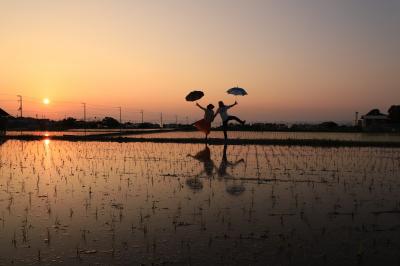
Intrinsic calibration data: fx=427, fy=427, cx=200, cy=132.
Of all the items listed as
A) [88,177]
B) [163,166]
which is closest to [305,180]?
[163,166]

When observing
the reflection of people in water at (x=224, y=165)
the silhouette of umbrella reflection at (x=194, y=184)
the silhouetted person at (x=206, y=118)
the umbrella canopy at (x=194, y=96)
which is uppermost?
the umbrella canopy at (x=194, y=96)

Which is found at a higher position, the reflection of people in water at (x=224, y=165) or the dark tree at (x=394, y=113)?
the dark tree at (x=394, y=113)

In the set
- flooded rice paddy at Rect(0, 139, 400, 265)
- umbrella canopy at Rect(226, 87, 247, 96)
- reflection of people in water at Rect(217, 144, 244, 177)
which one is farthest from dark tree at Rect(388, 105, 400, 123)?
flooded rice paddy at Rect(0, 139, 400, 265)

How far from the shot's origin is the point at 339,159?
13156 mm

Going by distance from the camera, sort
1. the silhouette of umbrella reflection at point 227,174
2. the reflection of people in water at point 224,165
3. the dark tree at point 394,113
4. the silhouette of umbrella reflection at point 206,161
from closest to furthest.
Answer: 1. the silhouette of umbrella reflection at point 227,174
2. the reflection of people in water at point 224,165
3. the silhouette of umbrella reflection at point 206,161
4. the dark tree at point 394,113

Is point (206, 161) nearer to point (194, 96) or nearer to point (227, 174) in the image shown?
point (227, 174)

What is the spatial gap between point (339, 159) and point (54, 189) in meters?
8.70

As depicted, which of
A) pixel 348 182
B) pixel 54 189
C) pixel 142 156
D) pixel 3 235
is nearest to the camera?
pixel 3 235

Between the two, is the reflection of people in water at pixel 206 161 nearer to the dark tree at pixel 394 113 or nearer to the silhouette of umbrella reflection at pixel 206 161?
the silhouette of umbrella reflection at pixel 206 161

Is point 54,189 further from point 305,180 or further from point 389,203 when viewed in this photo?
point 389,203

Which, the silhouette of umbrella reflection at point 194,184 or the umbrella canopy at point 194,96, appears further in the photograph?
the umbrella canopy at point 194,96

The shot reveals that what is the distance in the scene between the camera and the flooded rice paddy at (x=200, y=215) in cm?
436

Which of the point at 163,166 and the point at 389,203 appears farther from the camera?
the point at 163,166

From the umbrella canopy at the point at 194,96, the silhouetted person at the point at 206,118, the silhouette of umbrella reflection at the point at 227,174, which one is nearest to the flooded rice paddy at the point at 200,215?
the silhouette of umbrella reflection at the point at 227,174
